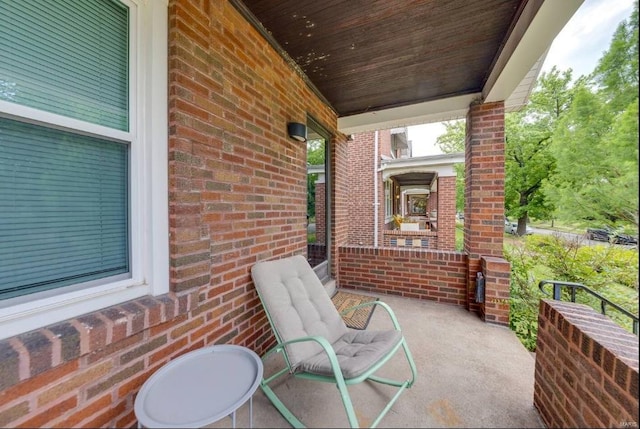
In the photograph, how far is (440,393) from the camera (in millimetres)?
1770

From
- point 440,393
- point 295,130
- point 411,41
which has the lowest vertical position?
point 440,393

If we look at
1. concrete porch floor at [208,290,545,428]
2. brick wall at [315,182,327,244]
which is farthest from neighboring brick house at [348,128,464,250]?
concrete porch floor at [208,290,545,428]

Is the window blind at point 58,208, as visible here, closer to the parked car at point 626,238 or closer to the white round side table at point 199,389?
the white round side table at point 199,389

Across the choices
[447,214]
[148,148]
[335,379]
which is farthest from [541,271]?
[148,148]

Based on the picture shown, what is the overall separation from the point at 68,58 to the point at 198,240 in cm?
112

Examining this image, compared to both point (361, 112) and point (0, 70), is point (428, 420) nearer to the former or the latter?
point (0, 70)

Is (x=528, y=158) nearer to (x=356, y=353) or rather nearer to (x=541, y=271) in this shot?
(x=541, y=271)

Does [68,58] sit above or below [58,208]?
above

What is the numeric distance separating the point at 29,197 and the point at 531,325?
4.59 m

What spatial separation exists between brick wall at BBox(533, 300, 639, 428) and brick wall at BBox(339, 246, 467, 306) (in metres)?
1.85

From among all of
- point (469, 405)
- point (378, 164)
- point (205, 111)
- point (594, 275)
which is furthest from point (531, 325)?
point (378, 164)

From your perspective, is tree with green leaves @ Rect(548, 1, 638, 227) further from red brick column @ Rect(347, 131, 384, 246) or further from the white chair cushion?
red brick column @ Rect(347, 131, 384, 246)

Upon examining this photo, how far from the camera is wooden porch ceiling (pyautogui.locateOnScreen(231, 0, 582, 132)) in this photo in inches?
74.1

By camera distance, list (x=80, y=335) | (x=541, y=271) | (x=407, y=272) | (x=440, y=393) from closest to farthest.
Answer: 1. (x=80, y=335)
2. (x=440, y=393)
3. (x=541, y=271)
4. (x=407, y=272)
